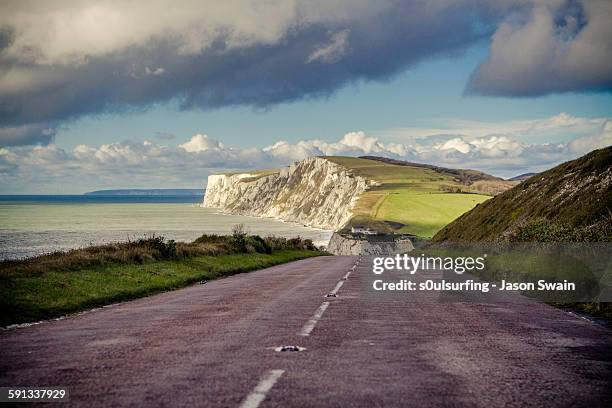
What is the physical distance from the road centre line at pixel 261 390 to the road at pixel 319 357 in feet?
0.04

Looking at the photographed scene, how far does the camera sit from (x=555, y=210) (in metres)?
30.1

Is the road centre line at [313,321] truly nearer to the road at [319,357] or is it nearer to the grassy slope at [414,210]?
the road at [319,357]

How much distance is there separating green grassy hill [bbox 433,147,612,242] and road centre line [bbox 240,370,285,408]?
14.5 metres

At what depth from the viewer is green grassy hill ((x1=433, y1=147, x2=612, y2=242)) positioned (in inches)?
899

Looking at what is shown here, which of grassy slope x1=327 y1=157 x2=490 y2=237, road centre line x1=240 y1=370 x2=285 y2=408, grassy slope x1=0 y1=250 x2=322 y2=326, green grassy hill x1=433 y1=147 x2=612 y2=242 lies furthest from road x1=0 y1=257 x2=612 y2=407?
grassy slope x1=327 y1=157 x2=490 y2=237

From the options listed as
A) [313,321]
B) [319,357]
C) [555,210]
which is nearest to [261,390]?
[319,357]

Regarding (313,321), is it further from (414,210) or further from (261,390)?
(414,210)

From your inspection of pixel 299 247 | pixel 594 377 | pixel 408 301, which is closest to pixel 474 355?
pixel 594 377

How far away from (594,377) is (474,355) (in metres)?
1.61

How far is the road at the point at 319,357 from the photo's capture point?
6.44 m

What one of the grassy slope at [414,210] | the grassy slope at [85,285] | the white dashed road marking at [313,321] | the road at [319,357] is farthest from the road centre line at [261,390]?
the grassy slope at [414,210]

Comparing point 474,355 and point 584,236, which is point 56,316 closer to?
point 474,355

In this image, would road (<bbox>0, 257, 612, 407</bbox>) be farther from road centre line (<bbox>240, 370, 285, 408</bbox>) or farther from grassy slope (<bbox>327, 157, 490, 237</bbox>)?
grassy slope (<bbox>327, 157, 490, 237</bbox>)

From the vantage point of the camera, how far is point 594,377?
24.4 ft
